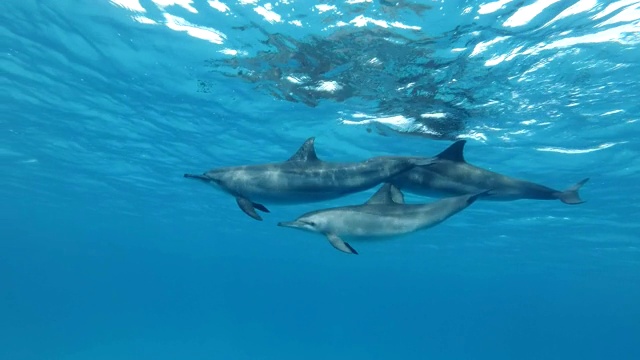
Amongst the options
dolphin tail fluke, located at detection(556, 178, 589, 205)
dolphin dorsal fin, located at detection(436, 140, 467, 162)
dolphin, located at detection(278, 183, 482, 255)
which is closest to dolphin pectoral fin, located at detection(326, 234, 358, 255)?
dolphin, located at detection(278, 183, 482, 255)

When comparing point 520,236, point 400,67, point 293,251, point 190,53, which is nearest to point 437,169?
point 400,67

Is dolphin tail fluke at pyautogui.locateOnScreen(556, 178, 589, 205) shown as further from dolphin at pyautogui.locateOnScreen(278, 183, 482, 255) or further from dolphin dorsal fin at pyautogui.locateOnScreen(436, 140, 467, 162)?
dolphin at pyautogui.locateOnScreen(278, 183, 482, 255)

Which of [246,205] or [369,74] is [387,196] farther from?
[369,74]

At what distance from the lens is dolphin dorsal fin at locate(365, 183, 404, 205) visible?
7449mm

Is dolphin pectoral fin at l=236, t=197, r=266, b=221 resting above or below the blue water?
below

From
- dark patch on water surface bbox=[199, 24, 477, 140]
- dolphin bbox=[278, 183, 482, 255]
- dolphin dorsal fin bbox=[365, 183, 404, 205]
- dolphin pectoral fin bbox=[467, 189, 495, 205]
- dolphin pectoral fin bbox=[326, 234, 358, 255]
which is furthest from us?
dark patch on water surface bbox=[199, 24, 477, 140]

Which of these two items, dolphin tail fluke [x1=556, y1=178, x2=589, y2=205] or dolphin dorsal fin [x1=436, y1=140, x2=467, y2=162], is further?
dolphin tail fluke [x1=556, y1=178, x2=589, y2=205]

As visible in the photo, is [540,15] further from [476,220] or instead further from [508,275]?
[508,275]

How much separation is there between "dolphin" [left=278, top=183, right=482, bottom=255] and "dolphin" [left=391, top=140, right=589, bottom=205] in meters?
0.59

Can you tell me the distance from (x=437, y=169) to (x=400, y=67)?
611 centimetres

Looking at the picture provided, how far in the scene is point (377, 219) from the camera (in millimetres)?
7082

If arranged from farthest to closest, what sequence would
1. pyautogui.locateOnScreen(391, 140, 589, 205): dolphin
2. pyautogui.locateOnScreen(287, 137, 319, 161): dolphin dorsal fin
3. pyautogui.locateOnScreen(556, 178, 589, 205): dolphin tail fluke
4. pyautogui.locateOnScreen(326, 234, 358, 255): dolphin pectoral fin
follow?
pyautogui.locateOnScreen(287, 137, 319, 161): dolphin dorsal fin, pyautogui.locateOnScreen(556, 178, 589, 205): dolphin tail fluke, pyautogui.locateOnScreen(391, 140, 589, 205): dolphin, pyautogui.locateOnScreen(326, 234, 358, 255): dolphin pectoral fin

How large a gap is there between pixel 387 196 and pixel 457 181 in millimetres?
1298

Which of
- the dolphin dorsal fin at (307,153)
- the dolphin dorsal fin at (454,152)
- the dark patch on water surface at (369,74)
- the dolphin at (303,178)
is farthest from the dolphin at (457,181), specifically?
the dark patch on water surface at (369,74)
